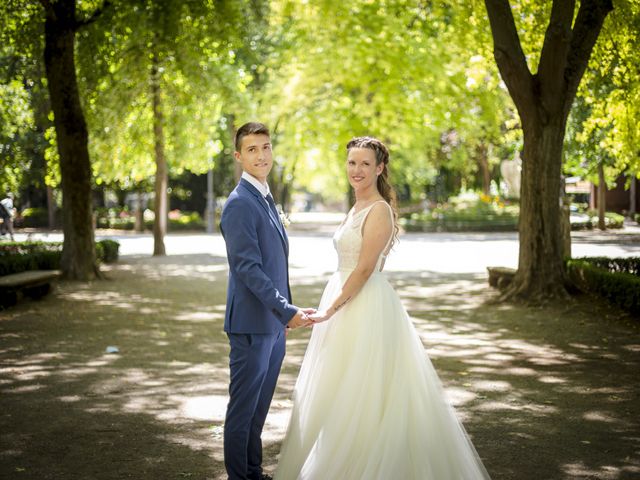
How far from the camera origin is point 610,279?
12859 millimetres

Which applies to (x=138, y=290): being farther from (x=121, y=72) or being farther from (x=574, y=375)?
(x=574, y=375)

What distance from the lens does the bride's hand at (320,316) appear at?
466 cm

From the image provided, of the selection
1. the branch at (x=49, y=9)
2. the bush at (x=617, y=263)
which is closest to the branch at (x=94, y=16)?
the branch at (x=49, y=9)

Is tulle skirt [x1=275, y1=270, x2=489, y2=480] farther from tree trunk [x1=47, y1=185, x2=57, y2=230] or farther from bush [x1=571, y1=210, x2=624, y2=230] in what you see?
tree trunk [x1=47, y1=185, x2=57, y2=230]

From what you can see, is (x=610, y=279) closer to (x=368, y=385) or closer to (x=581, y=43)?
(x=581, y=43)

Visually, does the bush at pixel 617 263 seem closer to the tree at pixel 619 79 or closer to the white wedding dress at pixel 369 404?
the tree at pixel 619 79

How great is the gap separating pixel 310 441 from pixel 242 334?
2.48ft

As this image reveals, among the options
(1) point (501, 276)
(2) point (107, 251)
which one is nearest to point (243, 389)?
(1) point (501, 276)

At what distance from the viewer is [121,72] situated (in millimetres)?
20281

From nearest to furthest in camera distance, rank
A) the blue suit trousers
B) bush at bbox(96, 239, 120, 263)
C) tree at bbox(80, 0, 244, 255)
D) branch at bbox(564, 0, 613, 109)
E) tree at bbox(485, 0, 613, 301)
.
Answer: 1. the blue suit trousers
2. tree at bbox(485, 0, 613, 301)
3. branch at bbox(564, 0, 613, 109)
4. tree at bbox(80, 0, 244, 255)
5. bush at bbox(96, 239, 120, 263)

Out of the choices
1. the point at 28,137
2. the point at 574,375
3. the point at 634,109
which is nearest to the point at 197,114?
the point at 634,109

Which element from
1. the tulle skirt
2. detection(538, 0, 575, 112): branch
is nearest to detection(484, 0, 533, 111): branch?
detection(538, 0, 575, 112): branch

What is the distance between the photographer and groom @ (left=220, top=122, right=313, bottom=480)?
4.43 metres

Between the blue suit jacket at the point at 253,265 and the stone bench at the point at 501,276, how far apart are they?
11710 mm
